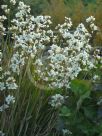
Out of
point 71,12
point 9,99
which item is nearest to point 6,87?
point 9,99

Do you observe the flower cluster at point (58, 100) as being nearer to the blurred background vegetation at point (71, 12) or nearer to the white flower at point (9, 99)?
the white flower at point (9, 99)

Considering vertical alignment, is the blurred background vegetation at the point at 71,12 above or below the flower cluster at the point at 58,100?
above

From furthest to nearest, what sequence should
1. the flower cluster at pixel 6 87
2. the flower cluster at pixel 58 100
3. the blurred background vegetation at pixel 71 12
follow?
the blurred background vegetation at pixel 71 12 < the flower cluster at pixel 6 87 < the flower cluster at pixel 58 100

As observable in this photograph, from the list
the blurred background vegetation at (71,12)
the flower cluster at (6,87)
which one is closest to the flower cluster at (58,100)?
the flower cluster at (6,87)

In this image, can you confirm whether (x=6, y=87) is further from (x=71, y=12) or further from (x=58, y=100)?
(x=71, y=12)

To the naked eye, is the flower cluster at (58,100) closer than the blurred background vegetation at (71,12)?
Yes

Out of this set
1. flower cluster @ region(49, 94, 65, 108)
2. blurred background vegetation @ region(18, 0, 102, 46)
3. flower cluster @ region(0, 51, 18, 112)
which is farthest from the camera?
blurred background vegetation @ region(18, 0, 102, 46)

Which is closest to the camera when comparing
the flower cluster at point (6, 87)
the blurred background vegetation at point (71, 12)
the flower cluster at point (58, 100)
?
the flower cluster at point (58, 100)

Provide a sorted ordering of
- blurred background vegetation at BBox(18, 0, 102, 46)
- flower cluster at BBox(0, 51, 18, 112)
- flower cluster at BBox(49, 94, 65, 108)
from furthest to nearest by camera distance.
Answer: blurred background vegetation at BBox(18, 0, 102, 46), flower cluster at BBox(0, 51, 18, 112), flower cluster at BBox(49, 94, 65, 108)

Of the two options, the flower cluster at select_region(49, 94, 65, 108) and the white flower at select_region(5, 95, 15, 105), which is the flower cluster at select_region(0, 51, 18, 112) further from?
the flower cluster at select_region(49, 94, 65, 108)

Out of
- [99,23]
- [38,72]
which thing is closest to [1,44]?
[38,72]

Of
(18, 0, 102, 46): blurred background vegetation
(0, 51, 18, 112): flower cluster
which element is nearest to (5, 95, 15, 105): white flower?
(0, 51, 18, 112): flower cluster

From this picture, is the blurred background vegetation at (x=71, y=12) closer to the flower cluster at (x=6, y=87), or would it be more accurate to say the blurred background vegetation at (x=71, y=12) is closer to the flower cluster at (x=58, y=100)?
the flower cluster at (x=6, y=87)

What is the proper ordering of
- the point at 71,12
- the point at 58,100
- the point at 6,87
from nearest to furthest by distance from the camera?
the point at 58,100 < the point at 6,87 < the point at 71,12
